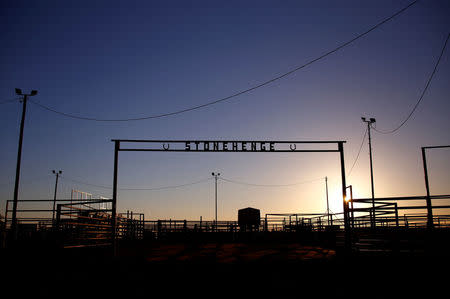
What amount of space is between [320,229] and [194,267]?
649 inches

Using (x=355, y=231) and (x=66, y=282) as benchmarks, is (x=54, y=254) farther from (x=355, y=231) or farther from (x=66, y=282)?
(x=355, y=231)

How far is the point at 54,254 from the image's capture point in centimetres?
1528

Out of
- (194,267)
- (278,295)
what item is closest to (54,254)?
(194,267)

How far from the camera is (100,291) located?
916 centimetres

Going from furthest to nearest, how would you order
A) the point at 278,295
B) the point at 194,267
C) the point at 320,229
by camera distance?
the point at 320,229
the point at 194,267
the point at 278,295

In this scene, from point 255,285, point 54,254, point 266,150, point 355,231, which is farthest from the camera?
point 266,150

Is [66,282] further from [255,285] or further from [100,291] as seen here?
[255,285]

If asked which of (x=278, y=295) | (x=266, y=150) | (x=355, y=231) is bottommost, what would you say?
(x=278, y=295)

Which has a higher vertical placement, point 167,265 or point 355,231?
point 355,231

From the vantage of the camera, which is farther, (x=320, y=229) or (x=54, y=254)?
(x=320, y=229)

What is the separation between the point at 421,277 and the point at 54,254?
14.4m

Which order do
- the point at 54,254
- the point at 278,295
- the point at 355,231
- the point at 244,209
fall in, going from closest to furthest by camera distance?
the point at 278,295 < the point at 355,231 < the point at 54,254 < the point at 244,209

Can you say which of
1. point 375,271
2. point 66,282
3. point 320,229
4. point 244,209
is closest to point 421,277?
point 375,271

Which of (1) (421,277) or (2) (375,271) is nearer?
(1) (421,277)
